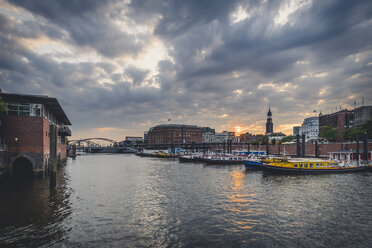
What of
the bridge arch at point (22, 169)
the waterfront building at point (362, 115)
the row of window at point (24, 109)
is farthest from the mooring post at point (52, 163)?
the waterfront building at point (362, 115)

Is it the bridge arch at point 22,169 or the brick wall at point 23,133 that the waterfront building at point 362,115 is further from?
the bridge arch at point 22,169

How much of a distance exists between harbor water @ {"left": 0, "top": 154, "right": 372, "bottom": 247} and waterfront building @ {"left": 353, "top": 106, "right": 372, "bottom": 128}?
139554 mm

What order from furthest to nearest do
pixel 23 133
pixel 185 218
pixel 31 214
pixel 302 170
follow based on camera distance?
1. pixel 302 170
2. pixel 23 133
3. pixel 31 214
4. pixel 185 218

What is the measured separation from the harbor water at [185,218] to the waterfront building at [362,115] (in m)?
140

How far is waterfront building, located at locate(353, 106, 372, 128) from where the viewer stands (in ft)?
459

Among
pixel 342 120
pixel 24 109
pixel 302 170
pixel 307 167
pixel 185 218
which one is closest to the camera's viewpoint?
pixel 185 218

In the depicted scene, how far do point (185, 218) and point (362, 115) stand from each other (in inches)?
6588

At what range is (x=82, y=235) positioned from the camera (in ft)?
55.0

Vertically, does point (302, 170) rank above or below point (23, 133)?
below

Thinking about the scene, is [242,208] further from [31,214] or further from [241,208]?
[31,214]

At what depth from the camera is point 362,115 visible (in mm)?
143375

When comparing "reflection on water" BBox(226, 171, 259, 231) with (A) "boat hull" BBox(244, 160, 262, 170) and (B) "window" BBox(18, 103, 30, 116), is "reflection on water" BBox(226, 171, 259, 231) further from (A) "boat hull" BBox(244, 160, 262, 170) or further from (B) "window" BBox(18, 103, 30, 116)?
(B) "window" BBox(18, 103, 30, 116)

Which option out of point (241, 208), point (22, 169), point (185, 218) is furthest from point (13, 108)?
point (241, 208)

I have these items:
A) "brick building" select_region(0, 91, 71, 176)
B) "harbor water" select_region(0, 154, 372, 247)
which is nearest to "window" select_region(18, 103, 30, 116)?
"brick building" select_region(0, 91, 71, 176)
